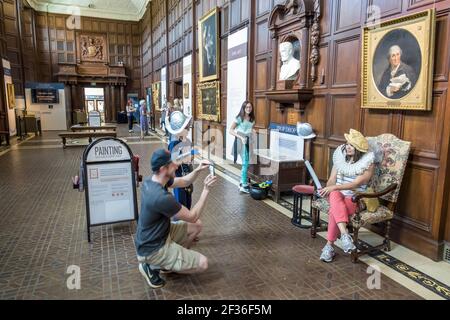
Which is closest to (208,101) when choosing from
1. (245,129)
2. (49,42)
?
(245,129)

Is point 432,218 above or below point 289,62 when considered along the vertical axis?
below

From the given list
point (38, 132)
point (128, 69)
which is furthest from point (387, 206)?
point (128, 69)

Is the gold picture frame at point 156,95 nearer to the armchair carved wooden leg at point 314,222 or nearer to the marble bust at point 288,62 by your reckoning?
the marble bust at point 288,62

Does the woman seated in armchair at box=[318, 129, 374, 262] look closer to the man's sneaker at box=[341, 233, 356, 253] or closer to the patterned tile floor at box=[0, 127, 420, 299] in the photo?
the man's sneaker at box=[341, 233, 356, 253]

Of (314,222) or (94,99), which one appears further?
(94,99)

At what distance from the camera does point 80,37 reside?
19.6m

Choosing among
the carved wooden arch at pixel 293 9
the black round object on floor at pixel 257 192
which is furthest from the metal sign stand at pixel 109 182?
the carved wooden arch at pixel 293 9

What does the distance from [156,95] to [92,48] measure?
652 centimetres

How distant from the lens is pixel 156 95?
54.2ft

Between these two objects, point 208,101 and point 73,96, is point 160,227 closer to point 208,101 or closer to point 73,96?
point 208,101

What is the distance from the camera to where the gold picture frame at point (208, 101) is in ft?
28.3
